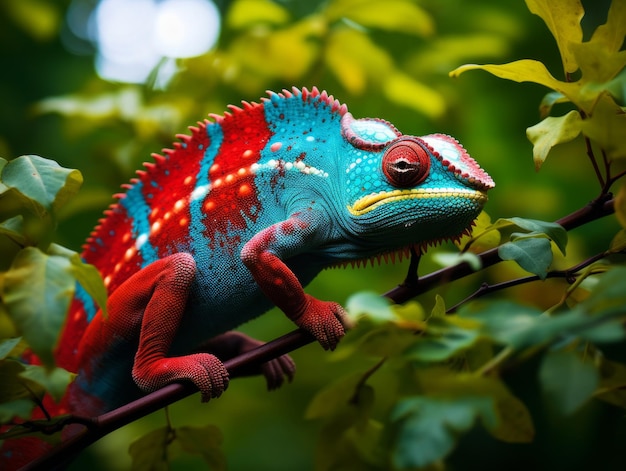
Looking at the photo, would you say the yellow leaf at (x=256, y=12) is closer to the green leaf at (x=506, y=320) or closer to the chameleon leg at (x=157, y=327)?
the chameleon leg at (x=157, y=327)

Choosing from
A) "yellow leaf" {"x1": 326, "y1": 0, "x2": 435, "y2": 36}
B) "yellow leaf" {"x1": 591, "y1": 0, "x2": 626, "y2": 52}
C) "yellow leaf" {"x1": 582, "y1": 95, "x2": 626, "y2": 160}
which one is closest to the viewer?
"yellow leaf" {"x1": 582, "y1": 95, "x2": 626, "y2": 160}

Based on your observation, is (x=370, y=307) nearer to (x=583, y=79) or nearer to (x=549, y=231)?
(x=549, y=231)

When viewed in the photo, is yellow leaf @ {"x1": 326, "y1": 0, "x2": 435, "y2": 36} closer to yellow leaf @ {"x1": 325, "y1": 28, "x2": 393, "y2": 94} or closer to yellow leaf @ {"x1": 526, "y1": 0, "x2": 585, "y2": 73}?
yellow leaf @ {"x1": 325, "y1": 28, "x2": 393, "y2": 94}

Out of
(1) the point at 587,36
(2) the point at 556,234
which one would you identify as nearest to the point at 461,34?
(1) the point at 587,36

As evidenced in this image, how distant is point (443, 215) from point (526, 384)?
2.63 metres

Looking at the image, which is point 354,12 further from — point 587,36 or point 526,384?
point 526,384

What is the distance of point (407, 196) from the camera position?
2.24m

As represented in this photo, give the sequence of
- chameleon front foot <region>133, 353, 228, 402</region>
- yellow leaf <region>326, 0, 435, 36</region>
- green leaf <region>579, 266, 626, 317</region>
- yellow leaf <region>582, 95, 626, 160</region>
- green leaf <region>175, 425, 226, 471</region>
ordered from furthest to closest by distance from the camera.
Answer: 1. yellow leaf <region>326, 0, 435, 36</region>
2. green leaf <region>175, 425, 226, 471</region>
3. chameleon front foot <region>133, 353, 228, 402</region>
4. yellow leaf <region>582, 95, 626, 160</region>
5. green leaf <region>579, 266, 626, 317</region>

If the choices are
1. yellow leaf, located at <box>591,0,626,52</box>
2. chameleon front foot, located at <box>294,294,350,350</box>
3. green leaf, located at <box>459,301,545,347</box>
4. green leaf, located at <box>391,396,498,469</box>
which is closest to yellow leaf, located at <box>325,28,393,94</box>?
chameleon front foot, located at <box>294,294,350,350</box>

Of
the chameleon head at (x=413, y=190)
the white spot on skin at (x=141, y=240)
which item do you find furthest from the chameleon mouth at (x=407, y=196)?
the white spot on skin at (x=141, y=240)

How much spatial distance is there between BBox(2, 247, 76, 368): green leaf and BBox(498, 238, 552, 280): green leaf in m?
1.12

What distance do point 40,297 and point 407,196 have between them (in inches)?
47.4

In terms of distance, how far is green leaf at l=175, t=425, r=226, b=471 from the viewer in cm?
224

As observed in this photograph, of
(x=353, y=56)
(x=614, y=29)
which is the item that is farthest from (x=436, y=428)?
(x=353, y=56)
